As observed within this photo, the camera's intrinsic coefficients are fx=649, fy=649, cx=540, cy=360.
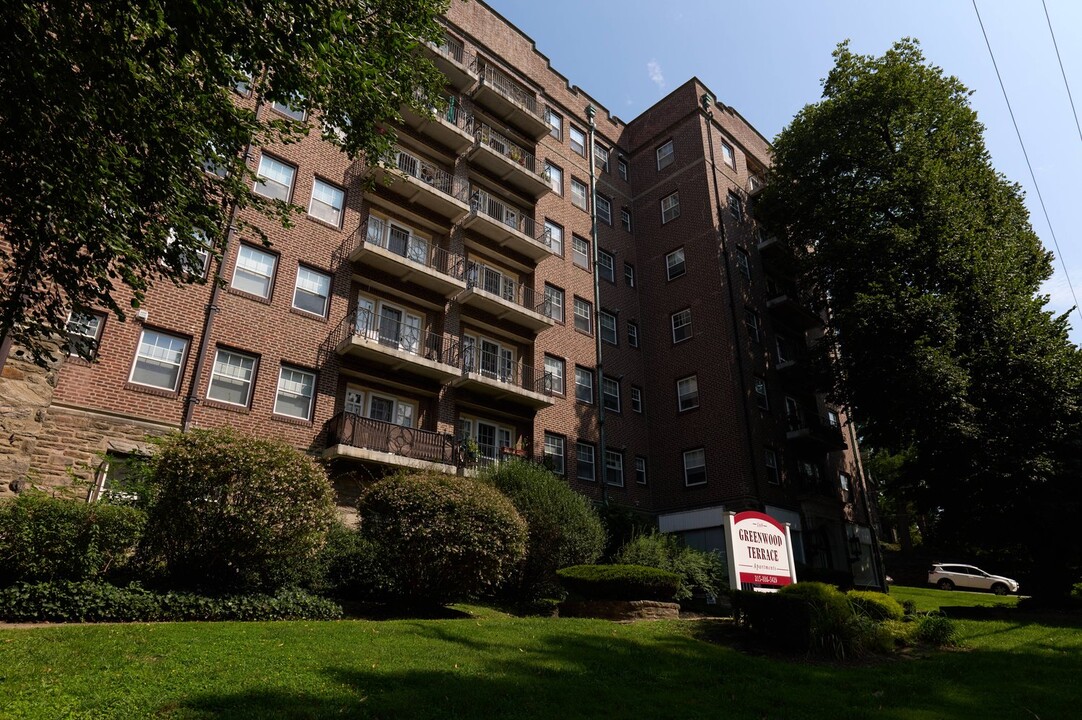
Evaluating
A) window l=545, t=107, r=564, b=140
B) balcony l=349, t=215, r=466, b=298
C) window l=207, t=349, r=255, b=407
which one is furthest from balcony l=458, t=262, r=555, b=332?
window l=545, t=107, r=564, b=140

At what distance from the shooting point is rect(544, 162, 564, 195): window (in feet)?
97.0

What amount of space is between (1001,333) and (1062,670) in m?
13.7

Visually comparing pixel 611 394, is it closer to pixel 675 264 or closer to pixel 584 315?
pixel 584 315

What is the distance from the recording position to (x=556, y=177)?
1180 inches

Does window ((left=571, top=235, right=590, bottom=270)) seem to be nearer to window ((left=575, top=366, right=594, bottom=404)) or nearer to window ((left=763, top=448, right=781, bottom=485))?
window ((left=575, top=366, right=594, bottom=404))

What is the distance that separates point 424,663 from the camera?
786 cm

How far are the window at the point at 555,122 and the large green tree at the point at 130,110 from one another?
69.0ft

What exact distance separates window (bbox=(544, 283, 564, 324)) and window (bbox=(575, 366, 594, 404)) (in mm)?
2228

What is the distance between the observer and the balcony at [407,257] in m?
20.5

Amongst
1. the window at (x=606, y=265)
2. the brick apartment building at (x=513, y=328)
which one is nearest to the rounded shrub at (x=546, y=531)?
the brick apartment building at (x=513, y=328)

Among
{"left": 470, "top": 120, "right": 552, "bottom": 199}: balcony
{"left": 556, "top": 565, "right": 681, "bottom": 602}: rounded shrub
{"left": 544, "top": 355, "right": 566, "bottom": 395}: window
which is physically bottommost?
{"left": 556, "top": 565, "right": 681, "bottom": 602}: rounded shrub

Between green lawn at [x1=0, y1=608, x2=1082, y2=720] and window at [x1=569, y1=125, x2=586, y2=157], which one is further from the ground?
window at [x1=569, y1=125, x2=586, y2=157]

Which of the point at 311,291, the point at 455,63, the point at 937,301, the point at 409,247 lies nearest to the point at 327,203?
the point at 409,247

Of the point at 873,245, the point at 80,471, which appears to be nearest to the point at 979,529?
the point at 873,245
